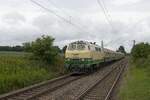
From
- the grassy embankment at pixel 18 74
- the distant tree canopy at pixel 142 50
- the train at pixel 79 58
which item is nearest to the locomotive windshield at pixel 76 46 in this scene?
the train at pixel 79 58

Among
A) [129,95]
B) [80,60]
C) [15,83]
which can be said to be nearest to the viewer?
[129,95]

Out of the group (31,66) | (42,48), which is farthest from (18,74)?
(42,48)

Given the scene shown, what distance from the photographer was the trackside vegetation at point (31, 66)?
20719mm

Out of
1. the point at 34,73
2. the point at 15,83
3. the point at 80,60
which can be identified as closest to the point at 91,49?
the point at 80,60

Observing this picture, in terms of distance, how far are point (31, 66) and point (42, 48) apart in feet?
12.6

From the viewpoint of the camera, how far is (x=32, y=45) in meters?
31.8

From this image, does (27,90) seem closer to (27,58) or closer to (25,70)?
(25,70)

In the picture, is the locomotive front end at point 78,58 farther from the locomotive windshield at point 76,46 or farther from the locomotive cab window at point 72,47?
the locomotive cab window at point 72,47

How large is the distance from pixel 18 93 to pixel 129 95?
19.2 feet

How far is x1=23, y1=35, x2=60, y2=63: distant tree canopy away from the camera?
31719 mm

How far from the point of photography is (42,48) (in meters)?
31.7

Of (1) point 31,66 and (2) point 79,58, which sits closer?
(1) point 31,66

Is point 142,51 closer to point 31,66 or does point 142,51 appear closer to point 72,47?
point 72,47

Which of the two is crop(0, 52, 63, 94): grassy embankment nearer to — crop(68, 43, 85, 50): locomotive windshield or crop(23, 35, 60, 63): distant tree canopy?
crop(23, 35, 60, 63): distant tree canopy
